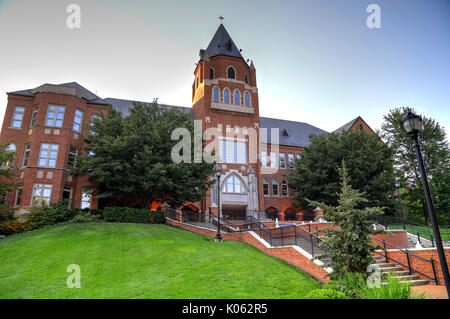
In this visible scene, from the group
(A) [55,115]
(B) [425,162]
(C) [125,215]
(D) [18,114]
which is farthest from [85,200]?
(B) [425,162]

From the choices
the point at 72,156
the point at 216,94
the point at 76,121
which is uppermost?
the point at 216,94

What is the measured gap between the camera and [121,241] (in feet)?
49.7

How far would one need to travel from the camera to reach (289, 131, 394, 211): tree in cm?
2949

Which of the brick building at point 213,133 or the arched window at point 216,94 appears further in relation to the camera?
the arched window at point 216,94

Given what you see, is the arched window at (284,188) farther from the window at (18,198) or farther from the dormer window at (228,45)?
the window at (18,198)

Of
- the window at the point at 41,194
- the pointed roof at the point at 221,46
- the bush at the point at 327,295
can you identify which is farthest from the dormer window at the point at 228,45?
the bush at the point at 327,295

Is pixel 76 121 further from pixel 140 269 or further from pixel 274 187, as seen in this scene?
pixel 274 187

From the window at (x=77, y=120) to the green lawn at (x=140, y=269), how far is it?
12.7m

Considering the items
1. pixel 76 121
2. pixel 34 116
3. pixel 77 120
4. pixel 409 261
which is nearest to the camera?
pixel 409 261

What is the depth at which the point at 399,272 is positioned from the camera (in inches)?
459

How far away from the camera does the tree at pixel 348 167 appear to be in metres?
29.5

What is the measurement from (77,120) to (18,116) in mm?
5059

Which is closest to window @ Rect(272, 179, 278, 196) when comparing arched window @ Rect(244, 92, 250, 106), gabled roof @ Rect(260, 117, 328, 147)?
gabled roof @ Rect(260, 117, 328, 147)
